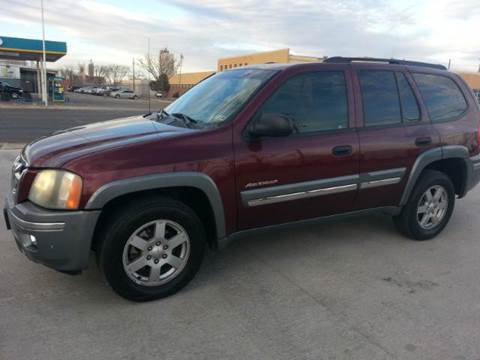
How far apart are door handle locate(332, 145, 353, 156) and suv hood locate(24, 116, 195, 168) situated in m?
1.30

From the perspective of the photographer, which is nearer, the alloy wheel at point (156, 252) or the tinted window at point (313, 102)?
the alloy wheel at point (156, 252)

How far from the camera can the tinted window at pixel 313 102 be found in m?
3.55

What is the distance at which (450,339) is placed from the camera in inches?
111

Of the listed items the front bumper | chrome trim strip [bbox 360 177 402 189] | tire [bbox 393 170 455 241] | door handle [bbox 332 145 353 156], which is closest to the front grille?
the front bumper

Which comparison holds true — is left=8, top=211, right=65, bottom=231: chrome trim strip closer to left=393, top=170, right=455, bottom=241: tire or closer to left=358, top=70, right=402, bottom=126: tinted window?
left=358, top=70, right=402, bottom=126: tinted window

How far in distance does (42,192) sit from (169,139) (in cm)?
94

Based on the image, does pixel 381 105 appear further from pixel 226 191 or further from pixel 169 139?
pixel 169 139

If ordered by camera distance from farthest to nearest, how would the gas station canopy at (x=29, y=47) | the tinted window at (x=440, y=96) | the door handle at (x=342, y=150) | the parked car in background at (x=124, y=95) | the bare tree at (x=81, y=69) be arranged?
the bare tree at (x=81, y=69)
the parked car in background at (x=124, y=95)
the gas station canopy at (x=29, y=47)
the tinted window at (x=440, y=96)
the door handle at (x=342, y=150)

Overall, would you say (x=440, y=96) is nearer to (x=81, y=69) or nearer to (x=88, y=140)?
(x=88, y=140)

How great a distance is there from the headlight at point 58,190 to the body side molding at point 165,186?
0.11 meters

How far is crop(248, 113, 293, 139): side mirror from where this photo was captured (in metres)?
3.21

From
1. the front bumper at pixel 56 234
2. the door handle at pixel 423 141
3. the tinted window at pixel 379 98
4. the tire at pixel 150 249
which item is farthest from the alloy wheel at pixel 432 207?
the front bumper at pixel 56 234

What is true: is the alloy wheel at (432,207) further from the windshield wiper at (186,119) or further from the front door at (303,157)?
the windshield wiper at (186,119)

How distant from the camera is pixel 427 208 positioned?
4.59 m
